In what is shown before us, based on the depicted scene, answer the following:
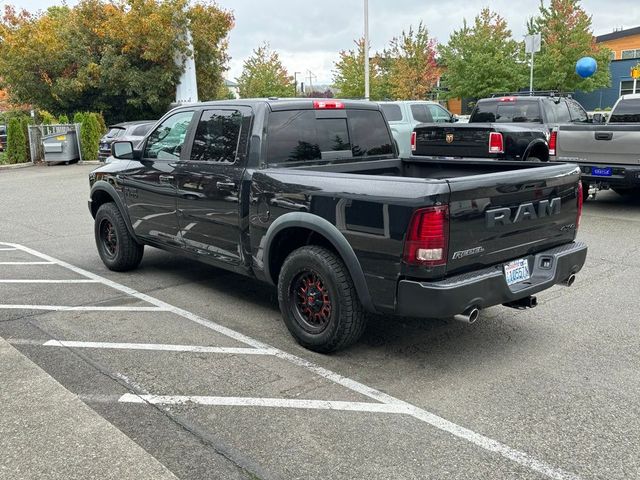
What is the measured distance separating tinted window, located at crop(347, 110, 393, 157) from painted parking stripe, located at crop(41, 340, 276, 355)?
1.99 meters

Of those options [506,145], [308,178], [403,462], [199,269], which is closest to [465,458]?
[403,462]

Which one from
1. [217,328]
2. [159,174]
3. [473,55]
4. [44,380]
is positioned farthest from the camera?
[473,55]

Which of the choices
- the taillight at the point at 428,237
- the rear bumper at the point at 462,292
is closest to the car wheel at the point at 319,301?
the rear bumper at the point at 462,292

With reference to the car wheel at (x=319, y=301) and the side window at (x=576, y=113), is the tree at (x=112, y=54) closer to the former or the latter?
the side window at (x=576, y=113)

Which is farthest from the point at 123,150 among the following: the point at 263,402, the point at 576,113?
the point at 576,113

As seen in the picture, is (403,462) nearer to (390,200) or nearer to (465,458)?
(465,458)

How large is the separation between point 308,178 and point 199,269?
318cm

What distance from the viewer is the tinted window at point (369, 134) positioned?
569 cm

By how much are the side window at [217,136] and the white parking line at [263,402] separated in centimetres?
212

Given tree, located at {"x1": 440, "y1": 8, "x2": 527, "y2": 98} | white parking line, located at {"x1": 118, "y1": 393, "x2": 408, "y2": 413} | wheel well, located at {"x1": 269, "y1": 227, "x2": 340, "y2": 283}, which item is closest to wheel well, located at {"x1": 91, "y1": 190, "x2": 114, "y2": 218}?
wheel well, located at {"x1": 269, "y1": 227, "x2": 340, "y2": 283}

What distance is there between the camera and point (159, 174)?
20.1 ft

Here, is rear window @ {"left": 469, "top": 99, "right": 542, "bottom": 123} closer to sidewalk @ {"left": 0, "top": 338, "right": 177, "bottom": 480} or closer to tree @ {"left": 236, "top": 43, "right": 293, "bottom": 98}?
sidewalk @ {"left": 0, "top": 338, "right": 177, "bottom": 480}

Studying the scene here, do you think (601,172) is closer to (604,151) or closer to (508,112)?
(604,151)

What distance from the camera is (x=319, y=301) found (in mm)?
4609
